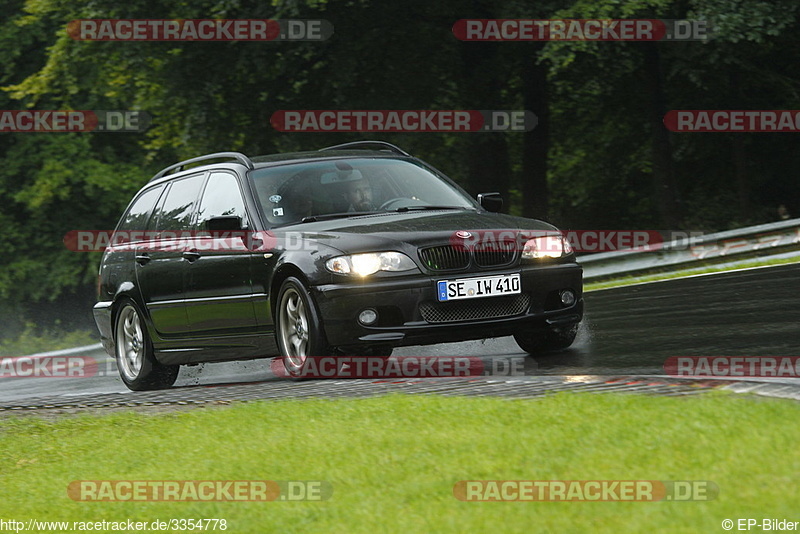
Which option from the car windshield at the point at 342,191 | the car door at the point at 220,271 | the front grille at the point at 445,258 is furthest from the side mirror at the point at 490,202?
the car door at the point at 220,271

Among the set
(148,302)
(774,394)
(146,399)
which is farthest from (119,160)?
(774,394)

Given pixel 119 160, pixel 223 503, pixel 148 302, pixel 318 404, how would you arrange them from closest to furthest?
pixel 223 503 < pixel 318 404 < pixel 148 302 < pixel 119 160

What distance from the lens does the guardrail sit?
1614 cm

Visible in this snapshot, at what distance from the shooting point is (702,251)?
16562 millimetres

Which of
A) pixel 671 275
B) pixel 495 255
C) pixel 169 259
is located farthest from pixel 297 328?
pixel 671 275

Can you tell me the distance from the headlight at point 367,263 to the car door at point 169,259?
209cm

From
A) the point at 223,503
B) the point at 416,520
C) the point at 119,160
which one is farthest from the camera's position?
the point at 119,160

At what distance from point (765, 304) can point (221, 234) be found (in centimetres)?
502

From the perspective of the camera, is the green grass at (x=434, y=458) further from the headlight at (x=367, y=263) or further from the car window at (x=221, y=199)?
the car window at (x=221, y=199)

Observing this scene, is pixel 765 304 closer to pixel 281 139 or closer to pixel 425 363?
pixel 425 363

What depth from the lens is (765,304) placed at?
39.2 ft

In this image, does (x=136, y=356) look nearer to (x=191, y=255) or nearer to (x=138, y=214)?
(x=138, y=214)

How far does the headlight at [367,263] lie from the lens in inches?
353

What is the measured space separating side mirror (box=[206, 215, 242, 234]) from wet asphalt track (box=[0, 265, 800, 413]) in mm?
1181
